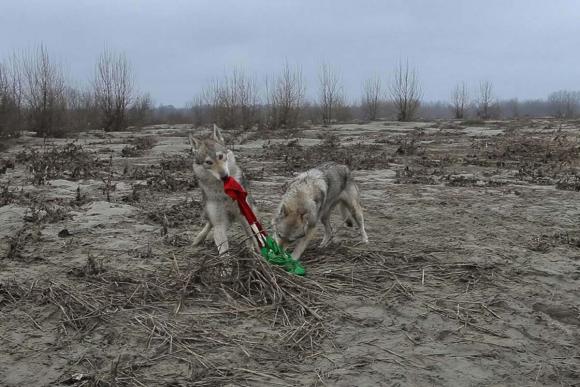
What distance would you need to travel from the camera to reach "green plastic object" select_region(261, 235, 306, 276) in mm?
5344

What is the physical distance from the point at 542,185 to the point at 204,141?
24.3ft

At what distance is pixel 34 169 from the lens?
1190cm

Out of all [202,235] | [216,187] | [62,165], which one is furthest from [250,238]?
[62,165]

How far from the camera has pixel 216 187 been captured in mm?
5934

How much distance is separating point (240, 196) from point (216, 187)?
31 centimetres

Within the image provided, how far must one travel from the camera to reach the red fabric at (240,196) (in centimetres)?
571

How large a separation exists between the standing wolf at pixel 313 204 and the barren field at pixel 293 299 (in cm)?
31

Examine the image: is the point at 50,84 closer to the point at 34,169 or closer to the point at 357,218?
the point at 34,169

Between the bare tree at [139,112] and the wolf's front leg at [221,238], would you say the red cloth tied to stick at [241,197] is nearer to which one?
the wolf's front leg at [221,238]

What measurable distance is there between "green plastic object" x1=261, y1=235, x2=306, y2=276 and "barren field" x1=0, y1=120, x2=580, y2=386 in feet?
0.64

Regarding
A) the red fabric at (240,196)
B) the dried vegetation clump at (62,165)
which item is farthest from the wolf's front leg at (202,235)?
the dried vegetation clump at (62,165)

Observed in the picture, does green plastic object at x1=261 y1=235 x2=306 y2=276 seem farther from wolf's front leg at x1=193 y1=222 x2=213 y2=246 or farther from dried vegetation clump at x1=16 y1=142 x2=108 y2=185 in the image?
dried vegetation clump at x1=16 y1=142 x2=108 y2=185

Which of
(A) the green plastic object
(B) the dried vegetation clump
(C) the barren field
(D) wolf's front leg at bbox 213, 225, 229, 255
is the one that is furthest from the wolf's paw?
(B) the dried vegetation clump

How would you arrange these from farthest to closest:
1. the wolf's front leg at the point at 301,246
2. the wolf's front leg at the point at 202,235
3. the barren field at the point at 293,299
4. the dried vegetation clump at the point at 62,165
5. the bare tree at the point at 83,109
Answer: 1. the bare tree at the point at 83,109
2. the dried vegetation clump at the point at 62,165
3. the wolf's front leg at the point at 202,235
4. the wolf's front leg at the point at 301,246
5. the barren field at the point at 293,299
